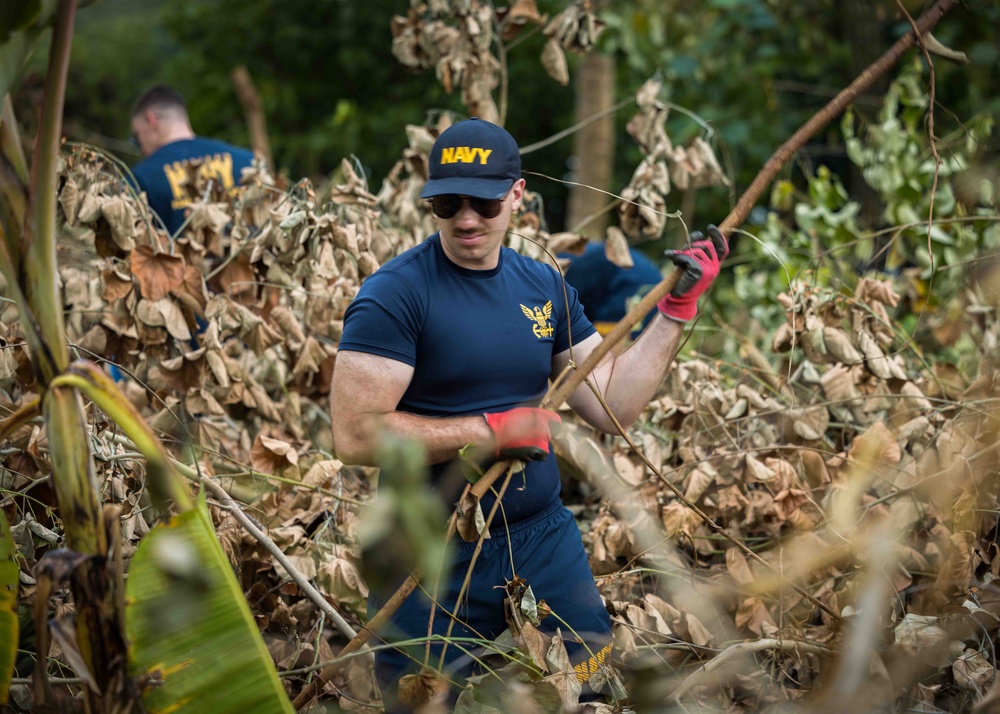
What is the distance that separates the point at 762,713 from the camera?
216cm

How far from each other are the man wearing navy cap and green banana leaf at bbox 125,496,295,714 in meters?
0.62

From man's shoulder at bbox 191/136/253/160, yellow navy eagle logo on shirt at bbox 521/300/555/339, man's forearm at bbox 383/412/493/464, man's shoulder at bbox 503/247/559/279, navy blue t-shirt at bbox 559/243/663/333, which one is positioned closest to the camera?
man's forearm at bbox 383/412/493/464

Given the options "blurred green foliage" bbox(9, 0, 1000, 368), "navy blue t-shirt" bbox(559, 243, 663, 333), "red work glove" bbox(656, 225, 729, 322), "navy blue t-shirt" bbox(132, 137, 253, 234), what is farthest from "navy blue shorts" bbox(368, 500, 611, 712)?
"navy blue t-shirt" bbox(132, 137, 253, 234)

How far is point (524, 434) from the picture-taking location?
216cm

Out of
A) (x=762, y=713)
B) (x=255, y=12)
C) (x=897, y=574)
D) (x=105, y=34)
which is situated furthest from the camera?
(x=105, y=34)

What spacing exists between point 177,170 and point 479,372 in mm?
3122

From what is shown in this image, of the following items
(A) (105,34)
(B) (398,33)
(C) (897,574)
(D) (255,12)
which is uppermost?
(A) (105,34)

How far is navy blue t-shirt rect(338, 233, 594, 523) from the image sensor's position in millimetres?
2334

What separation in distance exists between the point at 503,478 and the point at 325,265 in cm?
132

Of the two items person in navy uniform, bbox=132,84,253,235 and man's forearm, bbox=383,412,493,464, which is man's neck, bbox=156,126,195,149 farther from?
man's forearm, bbox=383,412,493,464

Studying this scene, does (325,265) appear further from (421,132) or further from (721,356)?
(721,356)

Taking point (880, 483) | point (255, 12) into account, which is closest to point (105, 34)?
point (255, 12)

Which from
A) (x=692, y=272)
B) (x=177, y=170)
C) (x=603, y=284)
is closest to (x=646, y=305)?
(x=692, y=272)

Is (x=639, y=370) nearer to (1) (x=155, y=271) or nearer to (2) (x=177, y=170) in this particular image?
(1) (x=155, y=271)
